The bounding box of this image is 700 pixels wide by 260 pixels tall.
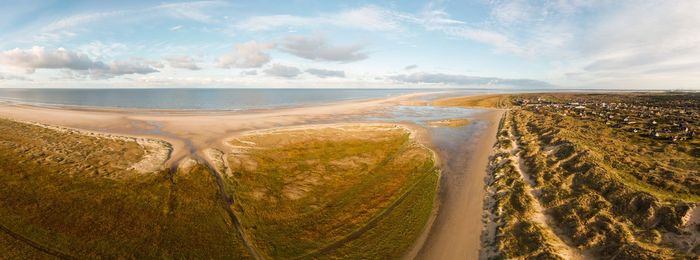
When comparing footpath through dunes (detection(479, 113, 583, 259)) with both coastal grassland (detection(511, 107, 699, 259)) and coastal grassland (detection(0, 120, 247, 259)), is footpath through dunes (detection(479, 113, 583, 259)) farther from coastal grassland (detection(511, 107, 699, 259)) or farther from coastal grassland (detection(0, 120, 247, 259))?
coastal grassland (detection(0, 120, 247, 259))

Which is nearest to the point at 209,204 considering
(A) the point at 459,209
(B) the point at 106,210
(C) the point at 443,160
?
(B) the point at 106,210

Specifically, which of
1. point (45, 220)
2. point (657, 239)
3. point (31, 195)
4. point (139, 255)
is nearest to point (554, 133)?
point (657, 239)

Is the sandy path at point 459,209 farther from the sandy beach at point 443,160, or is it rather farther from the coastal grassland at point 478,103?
the coastal grassland at point 478,103

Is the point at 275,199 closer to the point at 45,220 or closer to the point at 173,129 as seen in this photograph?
the point at 45,220

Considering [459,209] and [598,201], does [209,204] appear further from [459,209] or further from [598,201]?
[598,201]

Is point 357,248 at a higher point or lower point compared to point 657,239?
lower

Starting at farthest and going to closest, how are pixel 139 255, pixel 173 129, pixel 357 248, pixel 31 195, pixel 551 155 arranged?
pixel 173 129 < pixel 551 155 < pixel 31 195 < pixel 357 248 < pixel 139 255

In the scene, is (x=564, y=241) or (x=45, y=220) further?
(x=45, y=220)
